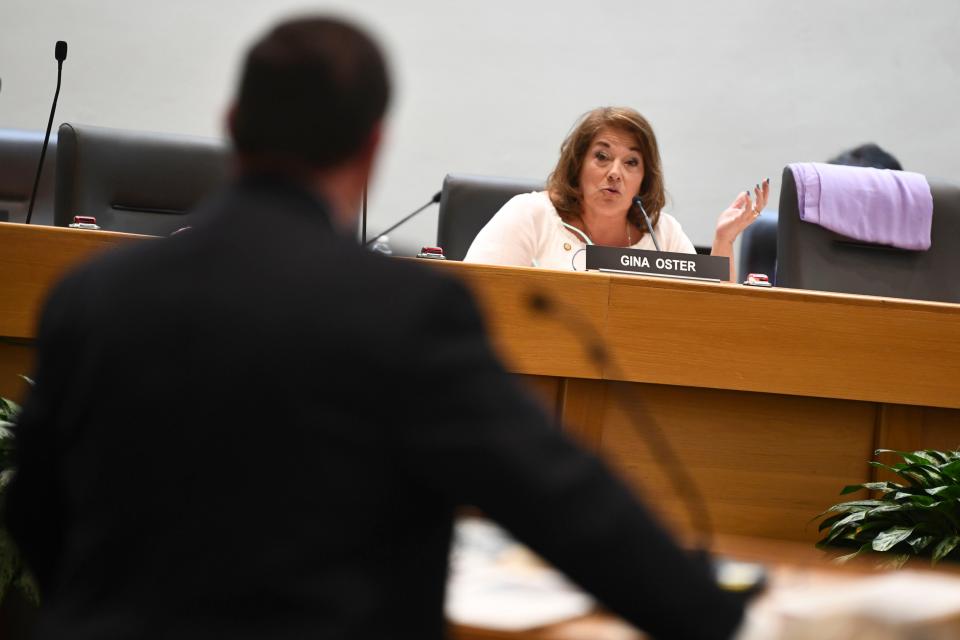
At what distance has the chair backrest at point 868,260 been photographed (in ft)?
9.48

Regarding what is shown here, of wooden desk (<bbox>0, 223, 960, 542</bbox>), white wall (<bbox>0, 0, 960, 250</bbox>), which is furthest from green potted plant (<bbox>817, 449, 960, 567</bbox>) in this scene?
white wall (<bbox>0, 0, 960, 250</bbox>)

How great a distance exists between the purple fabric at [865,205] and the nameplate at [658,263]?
57cm

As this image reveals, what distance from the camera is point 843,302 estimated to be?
210cm

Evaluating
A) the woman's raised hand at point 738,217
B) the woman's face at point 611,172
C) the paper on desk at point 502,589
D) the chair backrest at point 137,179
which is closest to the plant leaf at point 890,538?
the paper on desk at point 502,589

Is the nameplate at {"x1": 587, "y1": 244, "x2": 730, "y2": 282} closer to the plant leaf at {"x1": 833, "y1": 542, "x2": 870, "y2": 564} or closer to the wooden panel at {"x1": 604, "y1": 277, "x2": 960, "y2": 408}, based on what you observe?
the wooden panel at {"x1": 604, "y1": 277, "x2": 960, "y2": 408}

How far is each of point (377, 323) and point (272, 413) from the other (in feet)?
0.27

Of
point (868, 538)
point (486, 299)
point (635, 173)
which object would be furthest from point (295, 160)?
point (635, 173)

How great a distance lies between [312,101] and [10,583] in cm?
128

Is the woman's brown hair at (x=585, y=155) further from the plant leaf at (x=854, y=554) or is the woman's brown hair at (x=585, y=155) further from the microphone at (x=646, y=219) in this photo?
the plant leaf at (x=854, y=554)

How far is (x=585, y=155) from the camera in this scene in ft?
9.98

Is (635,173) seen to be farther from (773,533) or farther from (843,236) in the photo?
(773,533)

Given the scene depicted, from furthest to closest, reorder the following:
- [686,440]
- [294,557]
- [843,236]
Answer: [843,236]
[686,440]
[294,557]

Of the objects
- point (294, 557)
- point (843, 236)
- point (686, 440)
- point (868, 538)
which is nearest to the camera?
point (294, 557)

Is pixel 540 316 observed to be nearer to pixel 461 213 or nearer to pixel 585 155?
pixel 461 213
